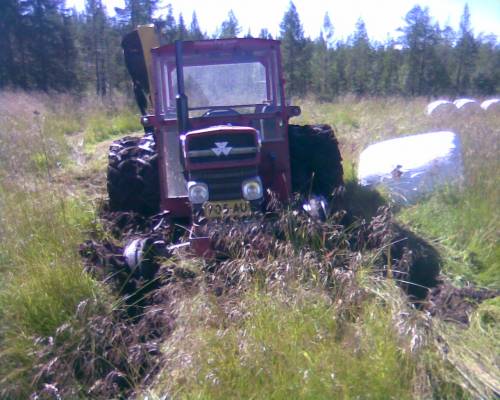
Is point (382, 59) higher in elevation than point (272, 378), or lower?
higher

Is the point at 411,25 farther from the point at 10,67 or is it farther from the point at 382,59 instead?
the point at 10,67

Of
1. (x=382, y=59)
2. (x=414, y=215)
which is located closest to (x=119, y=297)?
(x=414, y=215)

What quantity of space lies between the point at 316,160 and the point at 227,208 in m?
2.11

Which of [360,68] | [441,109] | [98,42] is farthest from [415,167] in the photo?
[360,68]

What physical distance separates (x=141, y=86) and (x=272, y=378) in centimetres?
581

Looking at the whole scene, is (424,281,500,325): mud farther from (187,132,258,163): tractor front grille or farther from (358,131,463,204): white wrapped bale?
(358,131,463,204): white wrapped bale

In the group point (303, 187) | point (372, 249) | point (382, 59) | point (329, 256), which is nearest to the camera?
point (329, 256)

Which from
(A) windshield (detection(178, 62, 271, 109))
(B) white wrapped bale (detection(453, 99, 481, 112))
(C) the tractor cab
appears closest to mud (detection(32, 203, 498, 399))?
(C) the tractor cab

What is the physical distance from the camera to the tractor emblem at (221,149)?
539cm

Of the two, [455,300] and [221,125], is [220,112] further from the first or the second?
[455,300]

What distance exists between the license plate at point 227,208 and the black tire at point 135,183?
1510mm

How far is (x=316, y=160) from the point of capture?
703 cm

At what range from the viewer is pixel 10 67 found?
94.5 feet

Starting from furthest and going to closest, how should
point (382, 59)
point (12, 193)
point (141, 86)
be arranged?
point (382, 59) < point (141, 86) < point (12, 193)
